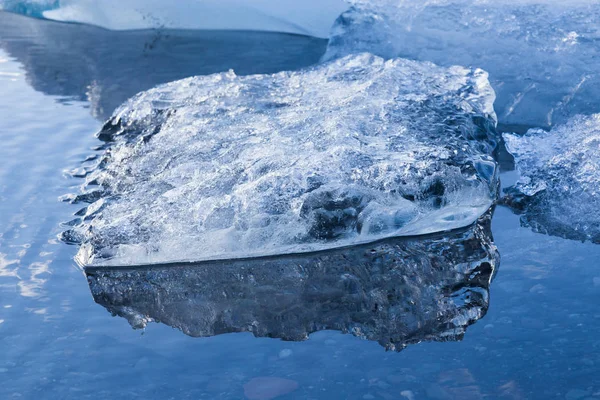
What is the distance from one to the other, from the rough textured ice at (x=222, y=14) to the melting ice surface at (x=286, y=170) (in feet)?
7.23

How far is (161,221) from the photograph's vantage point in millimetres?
2357

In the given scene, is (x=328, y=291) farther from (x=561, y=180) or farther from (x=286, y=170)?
(x=561, y=180)

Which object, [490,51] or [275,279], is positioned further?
[490,51]

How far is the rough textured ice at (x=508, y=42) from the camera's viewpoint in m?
3.64

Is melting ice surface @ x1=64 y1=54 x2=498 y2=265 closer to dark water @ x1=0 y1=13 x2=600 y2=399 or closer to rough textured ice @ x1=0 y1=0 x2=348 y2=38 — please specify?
dark water @ x1=0 y1=13 x2=600 y2=399

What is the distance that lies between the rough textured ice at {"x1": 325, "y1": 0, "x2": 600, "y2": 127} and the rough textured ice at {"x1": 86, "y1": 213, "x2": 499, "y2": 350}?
1646 mm

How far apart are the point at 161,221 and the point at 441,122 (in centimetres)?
128

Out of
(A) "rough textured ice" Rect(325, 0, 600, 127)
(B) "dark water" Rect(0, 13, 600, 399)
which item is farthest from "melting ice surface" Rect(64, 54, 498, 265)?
(A) "rough textured ice" Rect(325, 0, 600, 127)

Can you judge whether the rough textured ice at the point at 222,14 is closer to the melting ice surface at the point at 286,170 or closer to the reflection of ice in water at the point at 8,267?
the melting ice surface at the point at 286,170

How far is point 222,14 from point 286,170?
3604mm

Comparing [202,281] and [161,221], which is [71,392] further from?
[161,221]

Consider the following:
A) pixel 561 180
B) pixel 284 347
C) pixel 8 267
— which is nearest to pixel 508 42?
pixel 561 180

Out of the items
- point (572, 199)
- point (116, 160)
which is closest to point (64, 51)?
point (116, 160)

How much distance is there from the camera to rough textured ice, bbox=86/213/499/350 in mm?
1912
